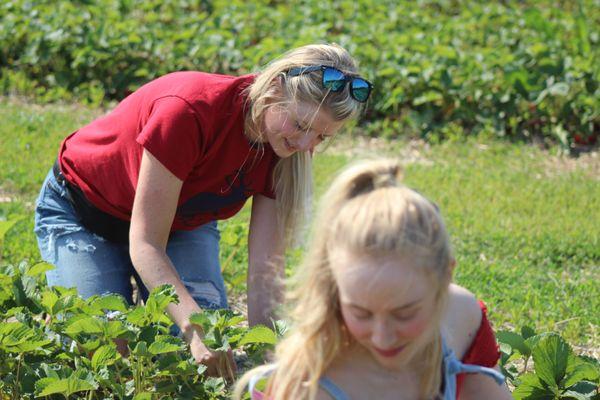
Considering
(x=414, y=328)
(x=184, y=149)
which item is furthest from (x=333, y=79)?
(x=414, y=328)

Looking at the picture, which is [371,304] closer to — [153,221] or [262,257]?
[153,221]

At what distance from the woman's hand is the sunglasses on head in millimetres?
774

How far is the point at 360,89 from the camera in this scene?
9.59 feet

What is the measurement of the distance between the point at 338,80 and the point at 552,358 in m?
0.95

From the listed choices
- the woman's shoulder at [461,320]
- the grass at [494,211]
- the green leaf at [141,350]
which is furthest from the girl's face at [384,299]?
the grass at [494,211]

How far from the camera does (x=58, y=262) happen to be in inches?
135

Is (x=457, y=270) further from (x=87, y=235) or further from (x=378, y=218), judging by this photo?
(x=378, y=218)

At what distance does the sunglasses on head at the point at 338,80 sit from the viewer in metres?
2.88

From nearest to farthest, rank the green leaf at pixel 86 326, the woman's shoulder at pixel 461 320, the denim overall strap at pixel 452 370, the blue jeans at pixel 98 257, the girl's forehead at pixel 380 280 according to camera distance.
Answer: the girl's forehead at pixel 380 280
the denim overall strap at pixel 452 370
the woman's shoulder at pixel 461 320
the green leaf at pixel 86 326
the blue jeans at pixel 98 257

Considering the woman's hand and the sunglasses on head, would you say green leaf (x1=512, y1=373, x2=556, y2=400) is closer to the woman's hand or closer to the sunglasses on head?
the woman's hand

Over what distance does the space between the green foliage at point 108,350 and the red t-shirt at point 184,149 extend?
48 cm

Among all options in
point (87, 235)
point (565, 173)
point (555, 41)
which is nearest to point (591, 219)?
point (565, 173)

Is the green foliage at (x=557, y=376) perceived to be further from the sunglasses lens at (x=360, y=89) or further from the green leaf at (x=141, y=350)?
the green leaf at (x=141, y=350)

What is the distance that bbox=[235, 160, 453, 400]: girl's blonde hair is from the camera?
180 centimetres
